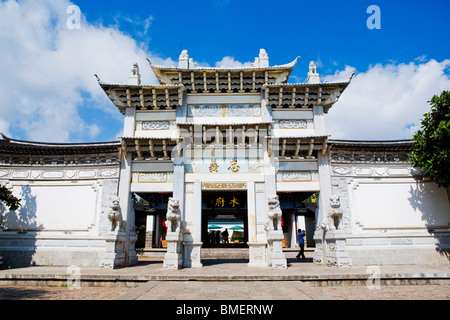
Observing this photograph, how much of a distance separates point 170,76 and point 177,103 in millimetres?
1523

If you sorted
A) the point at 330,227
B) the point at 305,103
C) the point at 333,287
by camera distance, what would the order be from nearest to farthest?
the point at 333,287 → the point at 330,227 → the point at 305,103

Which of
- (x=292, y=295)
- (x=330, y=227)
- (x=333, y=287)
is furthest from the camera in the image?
(x=330, y=227)

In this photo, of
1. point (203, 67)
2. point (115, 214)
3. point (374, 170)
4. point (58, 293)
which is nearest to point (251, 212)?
point (115, 214)

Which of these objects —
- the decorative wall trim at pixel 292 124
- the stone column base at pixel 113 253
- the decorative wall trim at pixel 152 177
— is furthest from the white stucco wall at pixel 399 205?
the stone column base at pixel 113 253

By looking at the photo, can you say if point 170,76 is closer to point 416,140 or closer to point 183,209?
point 183,209

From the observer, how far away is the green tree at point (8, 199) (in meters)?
12.3

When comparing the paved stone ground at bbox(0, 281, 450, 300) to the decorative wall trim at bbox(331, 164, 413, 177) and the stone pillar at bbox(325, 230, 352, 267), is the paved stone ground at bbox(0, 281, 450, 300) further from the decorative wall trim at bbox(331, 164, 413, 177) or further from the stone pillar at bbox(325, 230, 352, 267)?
the decorative wall trim at bbox(331, 164, 413, 177)

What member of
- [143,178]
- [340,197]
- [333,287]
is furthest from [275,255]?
[143,178]

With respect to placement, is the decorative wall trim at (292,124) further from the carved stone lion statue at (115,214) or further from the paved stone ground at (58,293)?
the paved stone ground at (58,293)

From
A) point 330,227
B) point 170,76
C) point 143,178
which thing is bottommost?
point 330,227

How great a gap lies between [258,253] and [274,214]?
2016 mm

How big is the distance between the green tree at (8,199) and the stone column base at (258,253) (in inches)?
411

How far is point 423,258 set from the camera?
12289 millimetres

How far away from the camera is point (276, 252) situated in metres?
11.3
